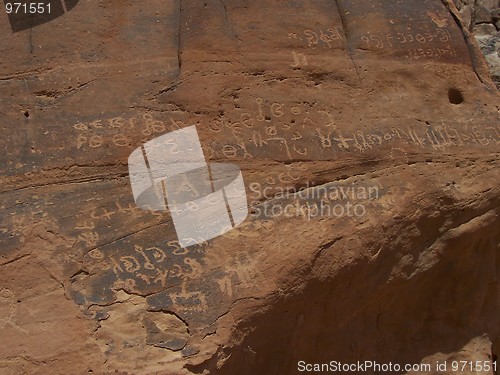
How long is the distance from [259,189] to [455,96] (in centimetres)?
141


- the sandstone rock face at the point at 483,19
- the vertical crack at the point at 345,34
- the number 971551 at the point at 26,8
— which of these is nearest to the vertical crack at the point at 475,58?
the vertical crack at the point at 345,34

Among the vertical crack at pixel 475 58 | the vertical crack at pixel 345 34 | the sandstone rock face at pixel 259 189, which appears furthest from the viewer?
the vertical crack at pixel 475 58

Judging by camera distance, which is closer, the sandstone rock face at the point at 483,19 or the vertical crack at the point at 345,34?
the vertical crack at the point at 345,34

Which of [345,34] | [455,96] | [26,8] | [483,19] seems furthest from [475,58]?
[483,19]

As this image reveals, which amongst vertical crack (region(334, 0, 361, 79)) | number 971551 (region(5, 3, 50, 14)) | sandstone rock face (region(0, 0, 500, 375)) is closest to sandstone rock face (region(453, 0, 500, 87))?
sandstone rock face (region(0, 0, 500, 375))

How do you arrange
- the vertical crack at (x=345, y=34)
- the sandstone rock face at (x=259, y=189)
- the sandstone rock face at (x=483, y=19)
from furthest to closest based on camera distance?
the sandstone rock face at (x=483, y=19) < the vertical crack at (x=345, y=34) < the sandstone rock face at (x=259, y=189)

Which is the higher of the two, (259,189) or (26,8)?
(26,8)

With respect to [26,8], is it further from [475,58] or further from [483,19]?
[483,19]

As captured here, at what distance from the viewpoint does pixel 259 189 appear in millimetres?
2842

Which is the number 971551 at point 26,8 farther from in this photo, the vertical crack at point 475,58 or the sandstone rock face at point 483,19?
the sandstone rock face at point 483,19

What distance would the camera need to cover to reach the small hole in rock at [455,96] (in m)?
3.46

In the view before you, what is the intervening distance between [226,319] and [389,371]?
1266 mm

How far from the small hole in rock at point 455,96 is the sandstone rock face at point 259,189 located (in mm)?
18

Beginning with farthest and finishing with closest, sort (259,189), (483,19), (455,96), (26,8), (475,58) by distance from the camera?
1. (483,19)
2. (475,58)
3. (455,96)
4. (26,8)
5. (259,189)
